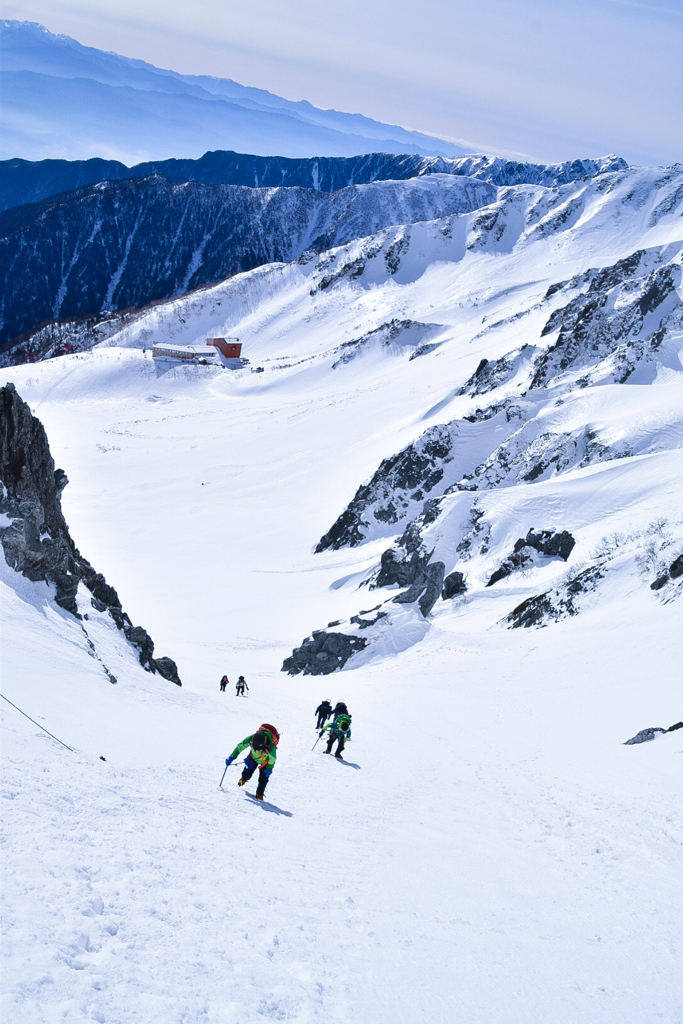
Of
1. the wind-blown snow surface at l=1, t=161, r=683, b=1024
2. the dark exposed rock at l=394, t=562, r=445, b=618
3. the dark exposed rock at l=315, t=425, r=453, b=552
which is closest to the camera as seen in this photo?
the wind-blown snow surface at l=1, t=161, r=683, b=1024

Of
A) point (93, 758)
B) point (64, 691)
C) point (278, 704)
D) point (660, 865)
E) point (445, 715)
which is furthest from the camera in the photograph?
point (278, 704)

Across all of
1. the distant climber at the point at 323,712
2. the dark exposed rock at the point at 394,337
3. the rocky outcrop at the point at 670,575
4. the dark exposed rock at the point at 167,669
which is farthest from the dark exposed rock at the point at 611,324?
the distant climber at the point at 323,712

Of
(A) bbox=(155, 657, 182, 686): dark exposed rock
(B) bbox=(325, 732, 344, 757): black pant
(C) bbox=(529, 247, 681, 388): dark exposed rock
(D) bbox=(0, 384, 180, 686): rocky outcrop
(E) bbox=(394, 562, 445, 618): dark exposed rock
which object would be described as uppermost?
(C) bbox=(529, 247, 681, 388): dark exposed rock

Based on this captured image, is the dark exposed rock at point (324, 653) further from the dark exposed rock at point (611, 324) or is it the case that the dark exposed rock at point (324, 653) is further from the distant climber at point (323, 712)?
the dark exposed rock at point (611, 324)

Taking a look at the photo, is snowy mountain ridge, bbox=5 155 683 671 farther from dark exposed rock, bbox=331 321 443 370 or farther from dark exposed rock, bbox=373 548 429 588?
dark exposed rock, bbox=331 321 443 370

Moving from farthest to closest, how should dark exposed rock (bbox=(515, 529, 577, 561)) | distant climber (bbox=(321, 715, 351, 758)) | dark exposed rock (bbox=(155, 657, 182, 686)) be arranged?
dark exposed rock (bbox=(515, 529, 577, 561)), dark exposed rock (bbox=(155, 657, 182, 686)), distant climber (bbox=(321, 715, 351, 758))

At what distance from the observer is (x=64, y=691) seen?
1194cm

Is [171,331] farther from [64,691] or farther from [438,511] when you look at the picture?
[64,691]

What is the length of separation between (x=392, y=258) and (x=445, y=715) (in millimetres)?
148200

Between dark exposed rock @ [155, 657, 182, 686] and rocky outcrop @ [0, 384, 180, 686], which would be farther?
dark exposed rock @ [155, 657, 182, 686]

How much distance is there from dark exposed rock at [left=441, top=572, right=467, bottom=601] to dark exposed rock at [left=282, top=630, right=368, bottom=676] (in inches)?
263

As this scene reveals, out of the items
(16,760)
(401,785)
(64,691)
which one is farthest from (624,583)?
(16,760)

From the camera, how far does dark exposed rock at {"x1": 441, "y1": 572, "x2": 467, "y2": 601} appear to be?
108ft

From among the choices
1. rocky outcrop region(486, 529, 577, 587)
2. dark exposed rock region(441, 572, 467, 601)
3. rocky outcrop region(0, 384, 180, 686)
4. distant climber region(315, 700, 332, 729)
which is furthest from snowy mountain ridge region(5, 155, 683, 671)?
distant climber region(315, 700, 332, 729)
